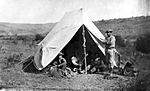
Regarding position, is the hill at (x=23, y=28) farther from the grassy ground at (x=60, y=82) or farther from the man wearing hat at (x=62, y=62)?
the grassy ground at (x=60, y=82)

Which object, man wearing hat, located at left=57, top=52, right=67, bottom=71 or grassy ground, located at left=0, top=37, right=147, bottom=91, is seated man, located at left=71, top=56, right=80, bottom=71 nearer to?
man wearing hat, located at left=57, top=52, right=67, bottom=71

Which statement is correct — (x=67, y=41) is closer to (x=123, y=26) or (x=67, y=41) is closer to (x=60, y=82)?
(x=60, y=82)

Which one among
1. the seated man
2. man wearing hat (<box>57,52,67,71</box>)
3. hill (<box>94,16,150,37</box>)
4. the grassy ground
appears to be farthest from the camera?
hill (<box>94,16,150,37</box>)

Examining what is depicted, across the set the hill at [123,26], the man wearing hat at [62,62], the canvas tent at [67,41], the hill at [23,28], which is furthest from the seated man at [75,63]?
the hill at [23,28]

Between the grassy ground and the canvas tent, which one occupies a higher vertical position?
the canvas tent

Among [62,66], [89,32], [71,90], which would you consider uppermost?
[89,32]

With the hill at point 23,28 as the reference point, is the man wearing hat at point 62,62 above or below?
below

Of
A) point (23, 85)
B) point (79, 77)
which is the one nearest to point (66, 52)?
point (79, 77)

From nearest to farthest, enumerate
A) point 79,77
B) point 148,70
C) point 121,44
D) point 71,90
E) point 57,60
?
point 148,70, point 71,90, point 79,77, point 57,60, point 121,44

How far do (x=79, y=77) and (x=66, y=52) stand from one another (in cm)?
202

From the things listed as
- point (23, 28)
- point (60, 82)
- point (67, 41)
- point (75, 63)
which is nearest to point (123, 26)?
point (23, 28)

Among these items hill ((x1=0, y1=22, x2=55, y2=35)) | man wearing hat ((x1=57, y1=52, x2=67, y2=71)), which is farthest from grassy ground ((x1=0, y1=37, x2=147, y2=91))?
hill ((x1=0, y1=22, x2=55, y2=35))

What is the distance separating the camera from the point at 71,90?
28.7 ft

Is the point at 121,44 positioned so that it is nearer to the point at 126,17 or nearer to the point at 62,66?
the point at 62,66
